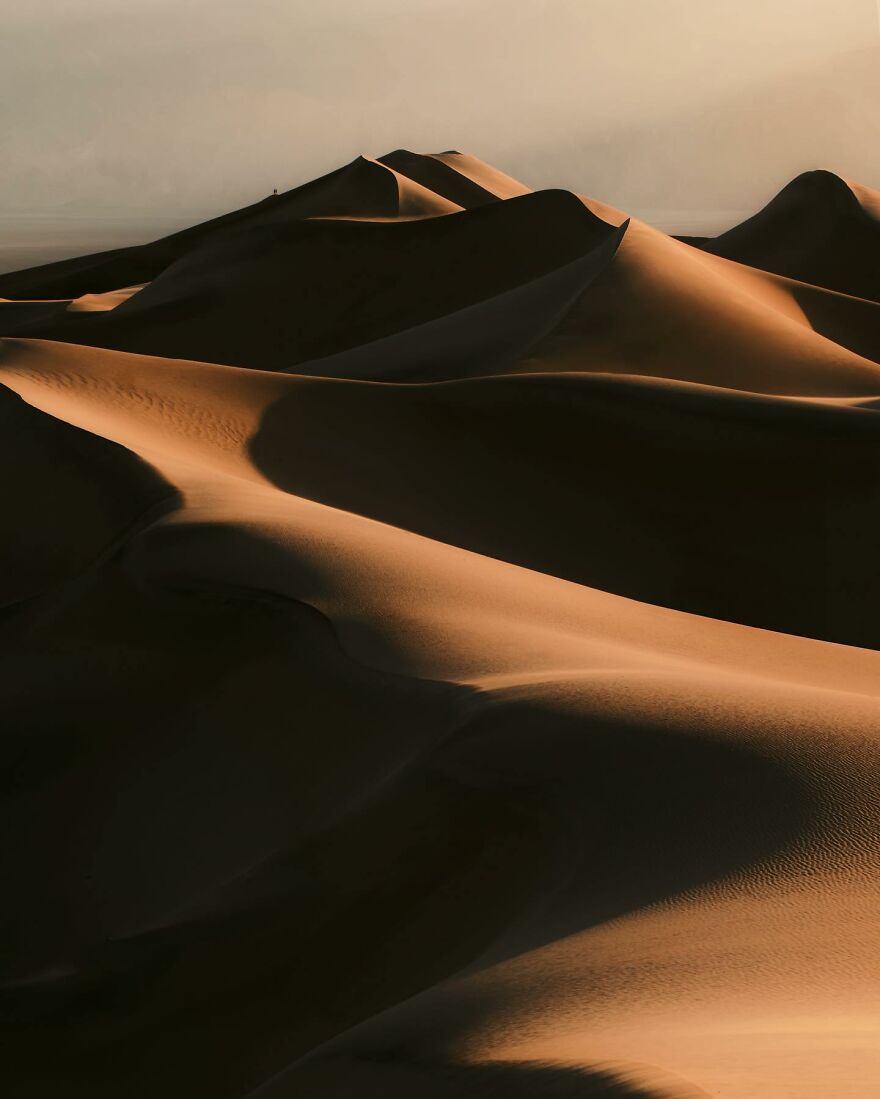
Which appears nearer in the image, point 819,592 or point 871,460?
point 819,592

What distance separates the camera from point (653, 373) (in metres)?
10.5

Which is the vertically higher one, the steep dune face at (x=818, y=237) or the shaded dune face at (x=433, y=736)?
the steep dune face at (x=818, y=237)

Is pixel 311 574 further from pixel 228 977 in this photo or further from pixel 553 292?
pixel 553 292

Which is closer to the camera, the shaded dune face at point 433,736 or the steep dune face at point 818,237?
the shaded dune face at point 433,736

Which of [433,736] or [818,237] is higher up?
[818,237]

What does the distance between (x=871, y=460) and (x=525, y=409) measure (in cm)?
192

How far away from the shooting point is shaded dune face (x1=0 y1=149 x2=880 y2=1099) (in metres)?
2.42

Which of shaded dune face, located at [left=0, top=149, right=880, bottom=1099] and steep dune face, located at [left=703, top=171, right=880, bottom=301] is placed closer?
shaded dune face, located at [left=0, top=149, right=880, bottom=1099]

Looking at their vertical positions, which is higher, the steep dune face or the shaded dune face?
the steep dune face

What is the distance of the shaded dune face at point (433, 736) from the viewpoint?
242 centimetres

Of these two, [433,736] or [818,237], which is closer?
[433,736]

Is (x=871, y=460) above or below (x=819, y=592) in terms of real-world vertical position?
above

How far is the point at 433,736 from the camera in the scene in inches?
146

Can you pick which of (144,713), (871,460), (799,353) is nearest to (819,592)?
(871,460)
